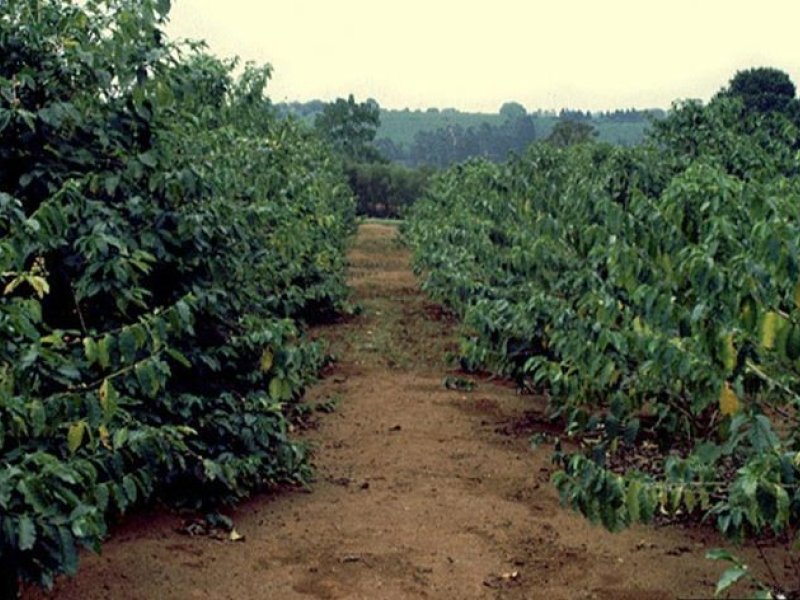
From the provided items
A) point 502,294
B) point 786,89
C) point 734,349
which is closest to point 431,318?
point 502,294

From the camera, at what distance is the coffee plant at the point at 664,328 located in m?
4.41

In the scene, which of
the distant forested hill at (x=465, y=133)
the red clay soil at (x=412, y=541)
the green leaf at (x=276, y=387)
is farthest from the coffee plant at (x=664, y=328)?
the distant forested hill at (x=465, y=133)

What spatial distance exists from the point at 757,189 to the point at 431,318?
13107mm

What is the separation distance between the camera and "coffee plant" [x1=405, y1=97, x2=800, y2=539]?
4.41 meters

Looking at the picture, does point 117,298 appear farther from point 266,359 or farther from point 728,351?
point 728,351

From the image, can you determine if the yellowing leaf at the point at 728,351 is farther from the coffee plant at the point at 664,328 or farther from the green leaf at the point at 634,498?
the green leaf at the point at 634,498

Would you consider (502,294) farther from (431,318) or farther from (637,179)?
(431,318)

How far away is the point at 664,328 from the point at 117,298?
3018 millimetres

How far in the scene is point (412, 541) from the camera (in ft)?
22.6

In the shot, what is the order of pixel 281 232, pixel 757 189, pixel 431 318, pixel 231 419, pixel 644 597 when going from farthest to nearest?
pixel 431 318
pixel 281 232
pixel 231 419
pixel 644 597
pixel 757 189

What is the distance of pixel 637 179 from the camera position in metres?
10.5

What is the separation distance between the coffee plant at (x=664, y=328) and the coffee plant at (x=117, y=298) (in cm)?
214

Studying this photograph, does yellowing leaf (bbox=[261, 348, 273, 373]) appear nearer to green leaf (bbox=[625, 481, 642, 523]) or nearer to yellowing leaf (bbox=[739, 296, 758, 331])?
green leaf (bbox=[625, 481, 642, 523])

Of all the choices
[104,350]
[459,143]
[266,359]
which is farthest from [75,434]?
[459,143]
